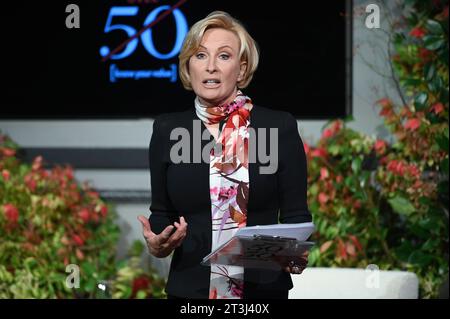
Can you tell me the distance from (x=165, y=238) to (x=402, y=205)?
2798 millimetres

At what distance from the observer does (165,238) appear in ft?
6.12

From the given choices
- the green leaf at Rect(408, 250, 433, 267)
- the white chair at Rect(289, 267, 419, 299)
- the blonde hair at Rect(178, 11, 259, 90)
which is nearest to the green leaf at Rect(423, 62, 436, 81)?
the green leaf at Rect(408, 250, 433, 267)

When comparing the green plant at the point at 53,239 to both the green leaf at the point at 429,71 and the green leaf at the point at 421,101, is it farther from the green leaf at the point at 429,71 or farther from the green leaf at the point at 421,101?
the green leaf at the point at 429,71

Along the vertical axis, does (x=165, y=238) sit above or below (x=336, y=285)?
above

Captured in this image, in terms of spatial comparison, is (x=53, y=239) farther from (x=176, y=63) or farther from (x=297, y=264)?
(x=297, y=264)

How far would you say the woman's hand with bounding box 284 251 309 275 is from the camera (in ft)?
6.23

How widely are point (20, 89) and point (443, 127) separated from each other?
2368 mm

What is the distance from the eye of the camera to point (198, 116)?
78.3 inches

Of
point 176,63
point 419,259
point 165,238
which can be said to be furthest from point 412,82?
point 165,238

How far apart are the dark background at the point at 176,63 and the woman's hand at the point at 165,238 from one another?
9.91ft

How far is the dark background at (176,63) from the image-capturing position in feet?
16.1

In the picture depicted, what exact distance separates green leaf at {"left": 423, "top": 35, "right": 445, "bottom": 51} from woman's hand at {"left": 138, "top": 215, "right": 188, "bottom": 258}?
9.59 feet
